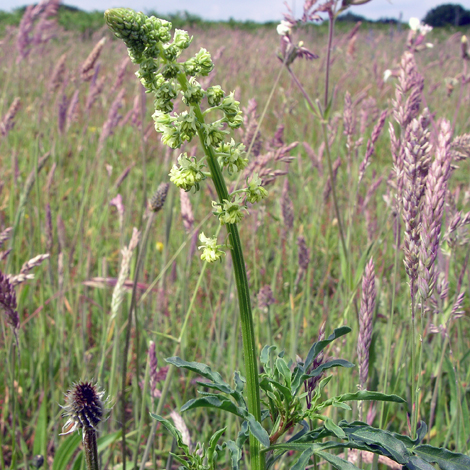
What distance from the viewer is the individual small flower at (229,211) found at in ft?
2.23

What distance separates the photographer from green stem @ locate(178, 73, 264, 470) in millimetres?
684

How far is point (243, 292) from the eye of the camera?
0.72m

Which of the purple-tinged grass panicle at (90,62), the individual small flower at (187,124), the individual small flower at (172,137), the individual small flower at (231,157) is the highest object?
the purple-tinged grass panicle at (90,62)

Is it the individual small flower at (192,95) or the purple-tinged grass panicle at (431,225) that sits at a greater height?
the individual small flower at (192,95)

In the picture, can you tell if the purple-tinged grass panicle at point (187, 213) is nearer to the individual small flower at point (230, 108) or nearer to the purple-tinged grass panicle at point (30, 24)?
the individual small flower at point (230, 108)

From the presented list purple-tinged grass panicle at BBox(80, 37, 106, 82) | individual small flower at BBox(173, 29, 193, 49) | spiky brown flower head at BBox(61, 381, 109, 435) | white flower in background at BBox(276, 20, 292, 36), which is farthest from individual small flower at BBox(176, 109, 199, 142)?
purple-tinged grass panicle at BBox(80, 37, 106, 82)

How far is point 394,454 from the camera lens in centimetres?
69

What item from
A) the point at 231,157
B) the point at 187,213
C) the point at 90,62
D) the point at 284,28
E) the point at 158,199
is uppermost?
A: the point at 284,28

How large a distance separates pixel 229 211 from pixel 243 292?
14 centimetres

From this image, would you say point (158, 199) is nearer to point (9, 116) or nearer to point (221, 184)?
point (221, 184)

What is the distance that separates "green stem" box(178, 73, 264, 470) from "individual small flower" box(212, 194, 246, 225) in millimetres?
13

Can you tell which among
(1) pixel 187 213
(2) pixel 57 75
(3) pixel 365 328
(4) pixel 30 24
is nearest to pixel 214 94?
(3) pixel 365 328

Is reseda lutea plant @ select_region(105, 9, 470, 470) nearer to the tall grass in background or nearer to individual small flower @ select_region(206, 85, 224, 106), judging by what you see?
individual small flower @ select_region(206, 85, 224, 106)

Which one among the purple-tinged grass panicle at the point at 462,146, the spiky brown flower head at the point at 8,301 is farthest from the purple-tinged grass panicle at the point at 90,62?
the purple-tinged grass panicle at the point at 462,146
